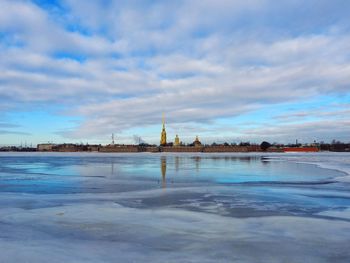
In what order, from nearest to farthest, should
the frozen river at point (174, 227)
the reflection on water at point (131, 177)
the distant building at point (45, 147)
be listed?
1. the frozen river at point (174, 227)
2. the reflection on water at point (131, 177)
3. the distant building at point (45, 147)

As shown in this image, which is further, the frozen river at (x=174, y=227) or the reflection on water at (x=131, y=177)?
the reflection on water at (x=131, y=177)

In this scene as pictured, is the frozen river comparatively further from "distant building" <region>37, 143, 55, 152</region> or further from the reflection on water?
"distant building" <region>37, 143, 55, 152</region>

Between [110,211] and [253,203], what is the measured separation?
3393 mm

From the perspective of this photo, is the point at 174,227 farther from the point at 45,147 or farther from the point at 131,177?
the point at 45,147

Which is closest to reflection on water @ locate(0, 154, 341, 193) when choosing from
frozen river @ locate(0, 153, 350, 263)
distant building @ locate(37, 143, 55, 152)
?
frozen river @ locate(0, 153, 350, 263)

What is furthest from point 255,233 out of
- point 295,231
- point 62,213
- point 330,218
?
point 62,213

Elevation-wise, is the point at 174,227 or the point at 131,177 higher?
the point at 131,177

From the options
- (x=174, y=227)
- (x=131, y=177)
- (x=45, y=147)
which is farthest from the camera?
(x=45, y=147)

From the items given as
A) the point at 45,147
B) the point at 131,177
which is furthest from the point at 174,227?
the point at 45,147

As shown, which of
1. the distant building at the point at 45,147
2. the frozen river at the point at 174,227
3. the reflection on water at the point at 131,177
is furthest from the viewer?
the distant building at the point at 45,147

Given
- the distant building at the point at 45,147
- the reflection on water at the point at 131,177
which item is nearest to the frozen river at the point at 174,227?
the reflection on water at the point at 131,177

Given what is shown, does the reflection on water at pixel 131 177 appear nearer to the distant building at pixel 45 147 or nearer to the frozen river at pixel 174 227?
the frozen river at pixel 174 227

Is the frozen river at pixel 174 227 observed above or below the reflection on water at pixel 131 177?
below

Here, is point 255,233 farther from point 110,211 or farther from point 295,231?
point 110,211
